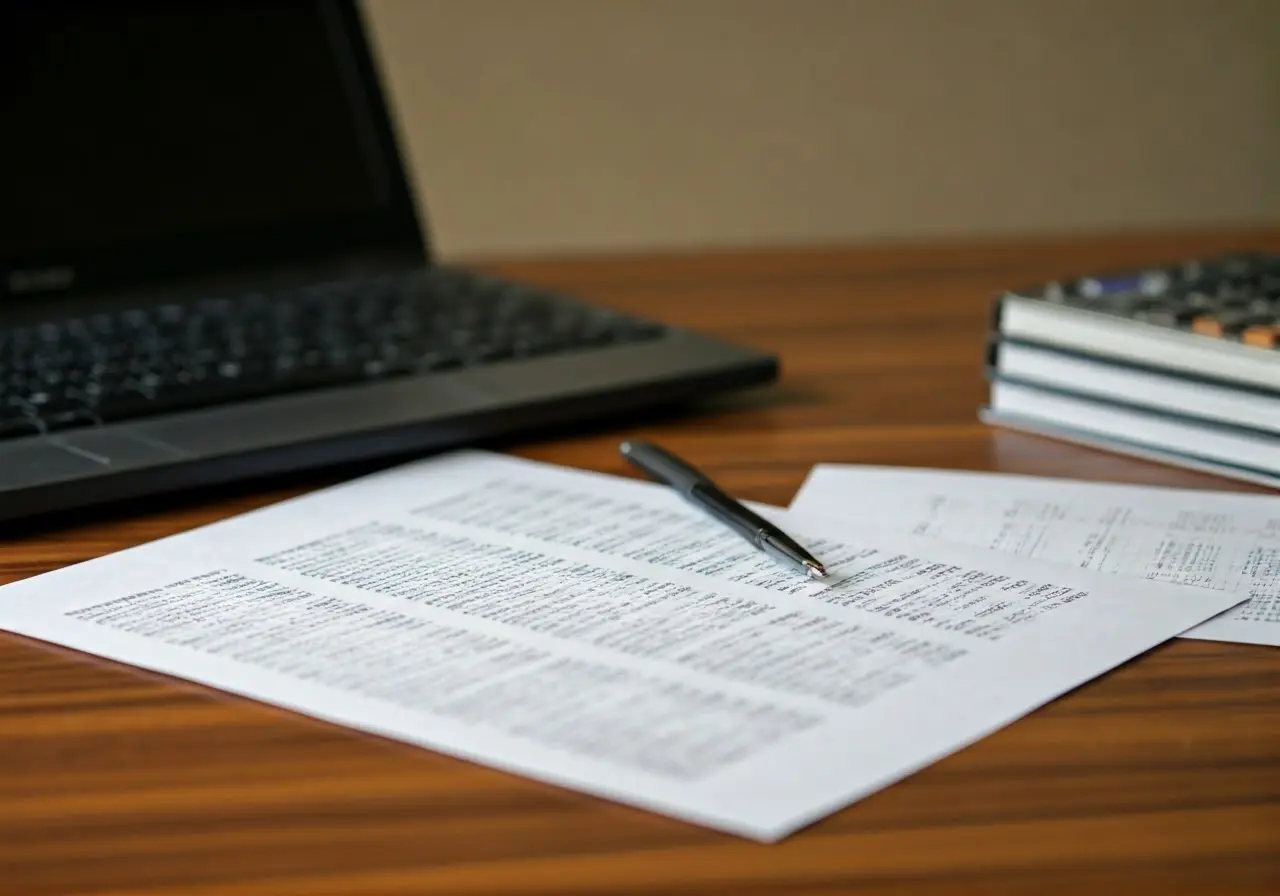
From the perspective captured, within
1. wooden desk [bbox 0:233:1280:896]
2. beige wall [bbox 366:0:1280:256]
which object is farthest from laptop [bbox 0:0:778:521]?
beige wall [bbox 366:0:1280:256]

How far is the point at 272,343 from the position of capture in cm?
83

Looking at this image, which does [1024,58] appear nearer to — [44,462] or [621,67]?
[621,67]

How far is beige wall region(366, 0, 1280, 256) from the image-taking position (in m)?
1.77

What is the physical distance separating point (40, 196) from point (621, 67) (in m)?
0.94

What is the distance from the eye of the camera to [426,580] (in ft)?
1.94

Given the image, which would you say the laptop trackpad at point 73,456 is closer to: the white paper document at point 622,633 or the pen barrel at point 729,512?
the white paper document at point 622,633

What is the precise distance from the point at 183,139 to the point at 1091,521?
0.62 m

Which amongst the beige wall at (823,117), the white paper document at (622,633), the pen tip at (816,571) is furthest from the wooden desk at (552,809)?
the beige wall at (823,117)

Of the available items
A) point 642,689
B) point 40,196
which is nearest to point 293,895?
point 642,689

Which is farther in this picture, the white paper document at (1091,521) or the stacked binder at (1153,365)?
the stacked binder at (1153,365)

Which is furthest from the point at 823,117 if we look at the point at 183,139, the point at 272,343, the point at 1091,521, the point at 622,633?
the point at 622,633

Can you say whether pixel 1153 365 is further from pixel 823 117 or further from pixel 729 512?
pixel 823 117

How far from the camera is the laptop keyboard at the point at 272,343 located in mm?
728

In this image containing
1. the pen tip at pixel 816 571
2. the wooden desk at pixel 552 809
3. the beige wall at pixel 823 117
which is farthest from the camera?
the beige wall at pixel 823 117
